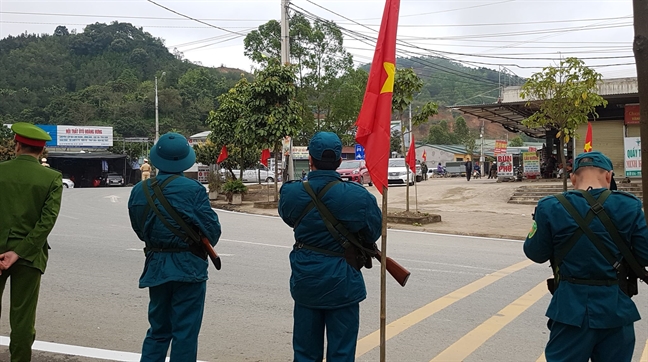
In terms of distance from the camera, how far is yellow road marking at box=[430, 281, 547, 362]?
505 centimetres

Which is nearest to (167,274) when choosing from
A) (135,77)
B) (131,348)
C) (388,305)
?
(131,348)

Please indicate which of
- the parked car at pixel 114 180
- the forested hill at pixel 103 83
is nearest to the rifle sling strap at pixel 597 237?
the parked car at pixel 114 180

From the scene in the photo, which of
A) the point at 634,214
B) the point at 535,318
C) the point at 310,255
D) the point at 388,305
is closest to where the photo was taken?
the point at 634,214

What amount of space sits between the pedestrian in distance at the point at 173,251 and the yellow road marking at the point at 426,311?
5.77 ft

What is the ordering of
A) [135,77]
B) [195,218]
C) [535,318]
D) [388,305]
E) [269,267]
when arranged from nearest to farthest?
[195,218] < [535,318] < [388,305] < [269,267] < [135,77]

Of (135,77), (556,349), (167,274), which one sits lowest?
(556,349)

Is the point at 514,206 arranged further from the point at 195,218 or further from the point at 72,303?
the point at 195,218

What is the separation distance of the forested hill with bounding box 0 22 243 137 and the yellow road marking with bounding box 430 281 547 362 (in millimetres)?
Answer: 64298

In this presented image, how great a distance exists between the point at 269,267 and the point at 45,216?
17.5 feet

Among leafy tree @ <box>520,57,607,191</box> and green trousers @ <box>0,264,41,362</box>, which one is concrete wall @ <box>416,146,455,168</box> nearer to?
leafy tree @ <box>520,57,607,191</box>

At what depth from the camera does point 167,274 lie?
3.76m

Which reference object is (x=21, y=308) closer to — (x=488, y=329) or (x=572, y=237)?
(x=572, y=237)

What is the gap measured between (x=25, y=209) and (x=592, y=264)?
3636 millimetres

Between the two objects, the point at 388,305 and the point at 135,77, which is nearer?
the point at 388,305
